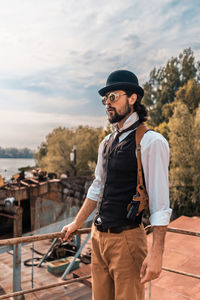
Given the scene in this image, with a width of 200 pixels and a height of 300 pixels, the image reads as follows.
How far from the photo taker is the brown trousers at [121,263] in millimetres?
1470

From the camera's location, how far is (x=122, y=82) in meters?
1.62

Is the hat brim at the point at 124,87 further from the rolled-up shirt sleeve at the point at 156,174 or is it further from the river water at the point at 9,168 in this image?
the river water at the point at 9,168

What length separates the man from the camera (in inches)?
54.4

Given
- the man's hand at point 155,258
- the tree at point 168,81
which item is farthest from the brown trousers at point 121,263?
the tree at point 168,81

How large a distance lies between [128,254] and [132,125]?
0.76 metres

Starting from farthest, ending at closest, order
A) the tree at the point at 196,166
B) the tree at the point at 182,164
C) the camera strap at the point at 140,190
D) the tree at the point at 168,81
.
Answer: the tree at the point at 168,81, the tree at the point at 182,164, the tree at the point at 196,166, the camera strap at the point at 140,190

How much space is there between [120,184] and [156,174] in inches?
9.2

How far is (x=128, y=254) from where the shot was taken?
148 cm

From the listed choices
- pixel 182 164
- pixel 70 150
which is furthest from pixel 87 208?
pixel 70 150

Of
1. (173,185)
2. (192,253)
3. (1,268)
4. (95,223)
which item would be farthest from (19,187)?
(95,223)

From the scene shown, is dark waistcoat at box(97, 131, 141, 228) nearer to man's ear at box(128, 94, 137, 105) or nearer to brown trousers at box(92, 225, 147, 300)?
brown trousers at box(92, 225, 147, 300)

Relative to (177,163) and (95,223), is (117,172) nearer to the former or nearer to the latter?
(95,223)

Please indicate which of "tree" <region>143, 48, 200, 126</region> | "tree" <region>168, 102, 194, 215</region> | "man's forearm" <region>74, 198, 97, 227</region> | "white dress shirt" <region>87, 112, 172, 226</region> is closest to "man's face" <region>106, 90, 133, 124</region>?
"white dress shirt" <region>87, 112, 172, 226</region>

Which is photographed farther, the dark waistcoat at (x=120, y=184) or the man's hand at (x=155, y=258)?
the dark waistcoat at (x=120, y=184)
